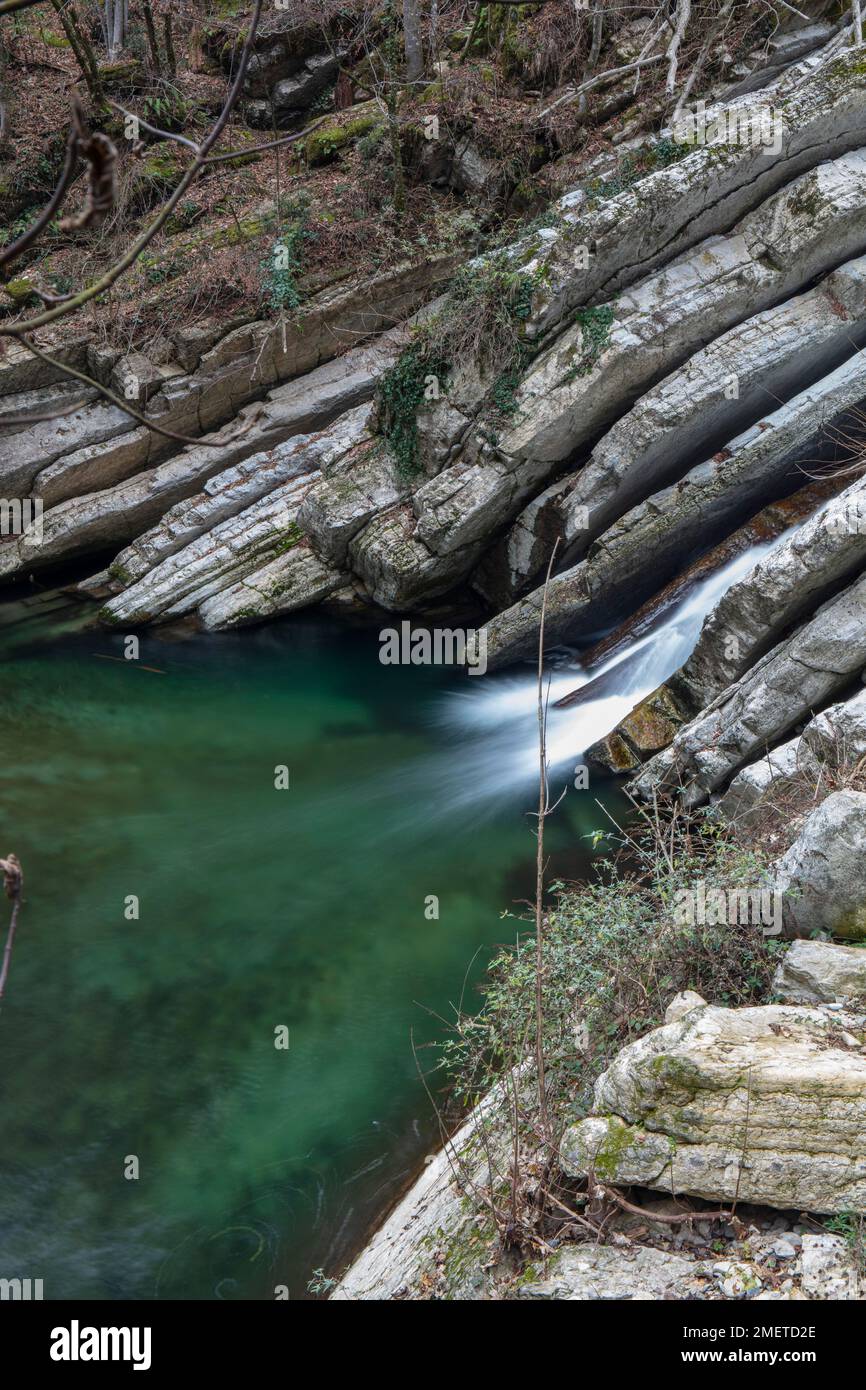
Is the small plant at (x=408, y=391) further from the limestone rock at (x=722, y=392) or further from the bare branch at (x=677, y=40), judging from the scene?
the bare branch at (x=677, y=40)

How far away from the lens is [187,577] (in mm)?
15352

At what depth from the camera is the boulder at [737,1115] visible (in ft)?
15.7

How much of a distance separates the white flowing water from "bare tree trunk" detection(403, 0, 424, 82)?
38.3 ft

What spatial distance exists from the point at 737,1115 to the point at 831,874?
1948mm

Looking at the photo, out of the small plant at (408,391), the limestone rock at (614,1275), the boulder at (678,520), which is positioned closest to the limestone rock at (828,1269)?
the limestone rock at (614,1275)

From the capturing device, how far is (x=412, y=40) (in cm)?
1738

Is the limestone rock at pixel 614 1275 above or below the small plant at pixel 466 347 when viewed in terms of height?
below

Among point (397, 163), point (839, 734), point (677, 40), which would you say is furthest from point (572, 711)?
point (397, 163)

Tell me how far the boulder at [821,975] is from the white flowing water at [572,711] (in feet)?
20.4

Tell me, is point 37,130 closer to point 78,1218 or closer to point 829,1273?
point 78,1218

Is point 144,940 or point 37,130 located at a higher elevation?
point 37,130

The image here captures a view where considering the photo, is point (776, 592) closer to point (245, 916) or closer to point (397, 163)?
point (245, 916)

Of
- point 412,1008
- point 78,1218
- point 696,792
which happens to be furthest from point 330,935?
A: point 696,792
